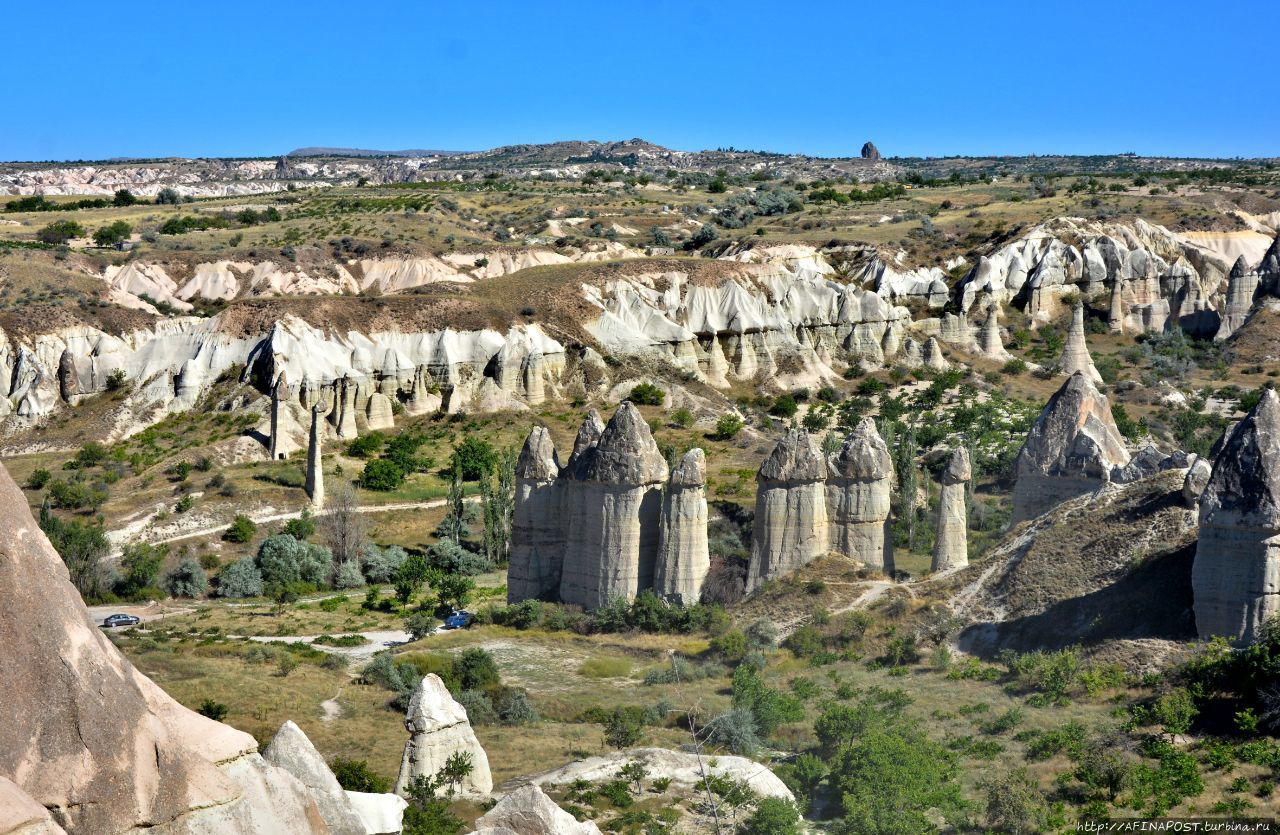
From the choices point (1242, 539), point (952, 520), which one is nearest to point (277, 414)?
point (952, 520)

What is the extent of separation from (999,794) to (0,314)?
200 feet

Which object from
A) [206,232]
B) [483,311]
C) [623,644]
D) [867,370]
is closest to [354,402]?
[483,311]

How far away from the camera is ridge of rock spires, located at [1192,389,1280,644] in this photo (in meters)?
24.2

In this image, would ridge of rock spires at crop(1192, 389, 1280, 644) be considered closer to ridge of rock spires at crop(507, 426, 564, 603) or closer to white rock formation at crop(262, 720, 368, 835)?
white rock formation at crop(262, 720, 368, 835)

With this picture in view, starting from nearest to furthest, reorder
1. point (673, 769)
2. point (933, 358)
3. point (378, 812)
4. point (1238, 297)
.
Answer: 1. point (378, 812)
2. point (673, 769)
3. point (933, 358)
4. point (1238, 297)

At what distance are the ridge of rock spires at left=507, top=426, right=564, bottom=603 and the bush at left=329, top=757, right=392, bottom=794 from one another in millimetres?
14028

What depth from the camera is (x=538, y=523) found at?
36688 millimetres

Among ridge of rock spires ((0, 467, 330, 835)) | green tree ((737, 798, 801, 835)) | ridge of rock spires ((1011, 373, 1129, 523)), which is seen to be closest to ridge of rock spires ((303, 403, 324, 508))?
ridge of rock spires ((1011, 373, 1129, 523))

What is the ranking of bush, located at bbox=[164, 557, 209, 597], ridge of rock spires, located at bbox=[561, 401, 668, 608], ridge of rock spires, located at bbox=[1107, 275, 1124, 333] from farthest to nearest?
ridge of rock spires, located at bbox=[1107, 275, 1124, 333]
bush, located at bbox=[164, 557, 209, 597]
ridge of rock spires, located at bbox=[561, 401, 668, 608]

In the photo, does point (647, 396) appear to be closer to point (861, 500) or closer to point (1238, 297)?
point (861, 500)

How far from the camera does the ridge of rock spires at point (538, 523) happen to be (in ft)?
120

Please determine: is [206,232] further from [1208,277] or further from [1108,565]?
[1108,565]

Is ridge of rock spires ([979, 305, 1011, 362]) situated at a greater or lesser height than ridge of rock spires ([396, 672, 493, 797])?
greater

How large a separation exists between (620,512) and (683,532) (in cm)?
170
